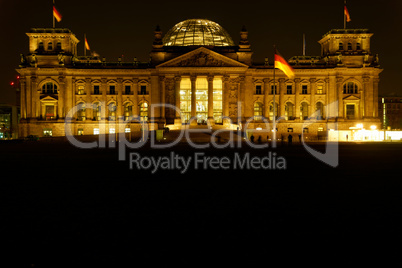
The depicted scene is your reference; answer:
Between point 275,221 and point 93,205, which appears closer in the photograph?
point 275,221

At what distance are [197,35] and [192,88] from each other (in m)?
15.6

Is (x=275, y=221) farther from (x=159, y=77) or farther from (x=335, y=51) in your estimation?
(x=335, y=51)

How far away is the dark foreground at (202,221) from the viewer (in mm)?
8578

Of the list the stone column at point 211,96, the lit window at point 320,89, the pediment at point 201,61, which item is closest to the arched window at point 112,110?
the pediment at point 201,61

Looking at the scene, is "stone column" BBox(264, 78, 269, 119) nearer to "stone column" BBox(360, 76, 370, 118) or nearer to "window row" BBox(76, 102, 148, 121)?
"stone column" BBox(360, 76, 370, 118)

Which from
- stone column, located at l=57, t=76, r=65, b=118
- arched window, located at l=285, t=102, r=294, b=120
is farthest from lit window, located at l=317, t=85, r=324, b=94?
stone column, located at l=57, t=76, r=65, b=118

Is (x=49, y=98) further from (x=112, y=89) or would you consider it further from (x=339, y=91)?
(x=339, y=91)

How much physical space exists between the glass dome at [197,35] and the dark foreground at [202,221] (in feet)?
261

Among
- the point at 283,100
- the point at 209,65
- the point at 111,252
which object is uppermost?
the point at 209,65

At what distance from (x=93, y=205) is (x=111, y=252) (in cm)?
456

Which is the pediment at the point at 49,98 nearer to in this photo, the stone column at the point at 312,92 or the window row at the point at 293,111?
the window row at the point at 293,111

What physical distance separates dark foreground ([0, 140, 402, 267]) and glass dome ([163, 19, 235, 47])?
79403mm

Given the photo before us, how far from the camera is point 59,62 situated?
88125 millimetres

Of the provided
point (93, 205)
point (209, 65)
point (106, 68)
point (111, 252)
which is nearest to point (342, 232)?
point (111, 252)
